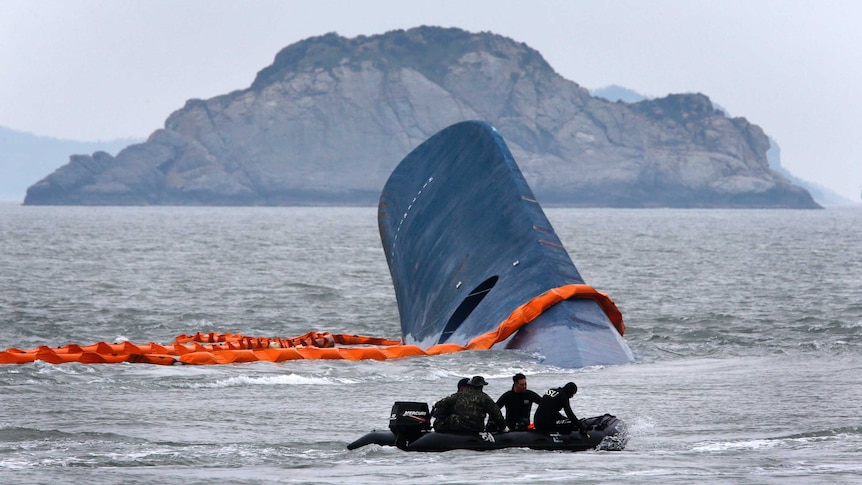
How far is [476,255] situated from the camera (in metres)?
32.7

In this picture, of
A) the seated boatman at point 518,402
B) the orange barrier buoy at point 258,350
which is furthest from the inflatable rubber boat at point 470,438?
the orange barrier buoy at point 258,350

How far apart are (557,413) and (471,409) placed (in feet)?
4.33

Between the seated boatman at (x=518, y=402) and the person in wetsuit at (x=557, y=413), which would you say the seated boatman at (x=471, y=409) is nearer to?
the seated boatman at (x=518, y=402)

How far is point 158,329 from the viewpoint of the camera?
125ft

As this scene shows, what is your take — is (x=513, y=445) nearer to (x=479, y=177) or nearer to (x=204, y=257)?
(x=479, y=177)

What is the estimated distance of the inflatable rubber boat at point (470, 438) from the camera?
59.4 ft

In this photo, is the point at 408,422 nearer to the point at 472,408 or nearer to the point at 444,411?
the point at 444,411

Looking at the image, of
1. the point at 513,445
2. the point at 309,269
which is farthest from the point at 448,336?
Result: the point at 309,269

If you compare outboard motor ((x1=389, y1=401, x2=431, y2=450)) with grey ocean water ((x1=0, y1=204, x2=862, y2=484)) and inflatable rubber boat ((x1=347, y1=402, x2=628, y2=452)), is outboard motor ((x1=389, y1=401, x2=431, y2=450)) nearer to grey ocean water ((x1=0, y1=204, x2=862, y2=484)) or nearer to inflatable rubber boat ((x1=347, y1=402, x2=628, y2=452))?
inflatable rubber boat ((x1=347, y1=402, x2=628, y2=452))

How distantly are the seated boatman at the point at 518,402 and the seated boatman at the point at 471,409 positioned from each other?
48 centimetres

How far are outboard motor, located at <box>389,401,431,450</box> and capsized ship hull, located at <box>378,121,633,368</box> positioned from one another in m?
8.91

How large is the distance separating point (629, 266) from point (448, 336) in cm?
3919

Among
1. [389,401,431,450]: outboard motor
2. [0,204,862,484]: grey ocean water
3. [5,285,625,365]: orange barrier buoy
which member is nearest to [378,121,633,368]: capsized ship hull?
[5,285,625,365]: orange barrier buoy

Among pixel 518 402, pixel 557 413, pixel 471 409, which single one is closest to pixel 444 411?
pixel 471 409
